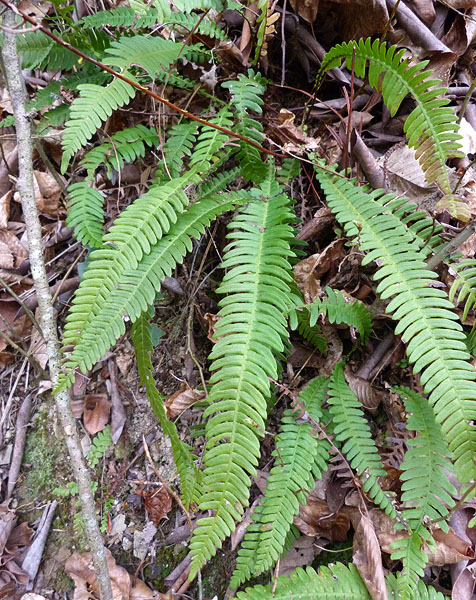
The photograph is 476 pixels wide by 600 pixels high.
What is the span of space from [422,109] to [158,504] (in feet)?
6.74

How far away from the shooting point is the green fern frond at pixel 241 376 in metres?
1.28

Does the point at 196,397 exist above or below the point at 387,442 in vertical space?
below

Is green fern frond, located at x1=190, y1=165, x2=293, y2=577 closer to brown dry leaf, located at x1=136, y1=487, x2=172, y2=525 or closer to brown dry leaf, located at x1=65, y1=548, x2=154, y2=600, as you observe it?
brown dry leaf, located at x1=136, y1=487, x2=172, y2=525

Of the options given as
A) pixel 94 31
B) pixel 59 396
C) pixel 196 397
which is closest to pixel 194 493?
pixel 196 397

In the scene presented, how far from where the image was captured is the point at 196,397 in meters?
2.05

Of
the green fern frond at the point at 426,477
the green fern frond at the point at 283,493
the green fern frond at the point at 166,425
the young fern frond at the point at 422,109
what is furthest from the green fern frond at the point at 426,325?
the green fern frond at the point at 166,425

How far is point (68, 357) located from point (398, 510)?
1.28 m

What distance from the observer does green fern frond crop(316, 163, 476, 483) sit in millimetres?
1295

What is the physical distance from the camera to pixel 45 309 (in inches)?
68.7

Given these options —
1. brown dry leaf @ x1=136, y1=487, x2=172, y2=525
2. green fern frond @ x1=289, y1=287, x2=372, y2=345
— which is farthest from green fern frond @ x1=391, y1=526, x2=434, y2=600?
brown dry leaf @ x1=136, y1=487, x2=172, y2=525

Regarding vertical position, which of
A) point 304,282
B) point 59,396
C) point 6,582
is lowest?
point 6,582

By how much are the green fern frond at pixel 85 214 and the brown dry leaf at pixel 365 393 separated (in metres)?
1.28

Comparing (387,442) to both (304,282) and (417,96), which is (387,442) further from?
(417,96)

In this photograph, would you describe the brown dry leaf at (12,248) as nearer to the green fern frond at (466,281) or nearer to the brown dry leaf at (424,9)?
the green fern frond at (466,281)
